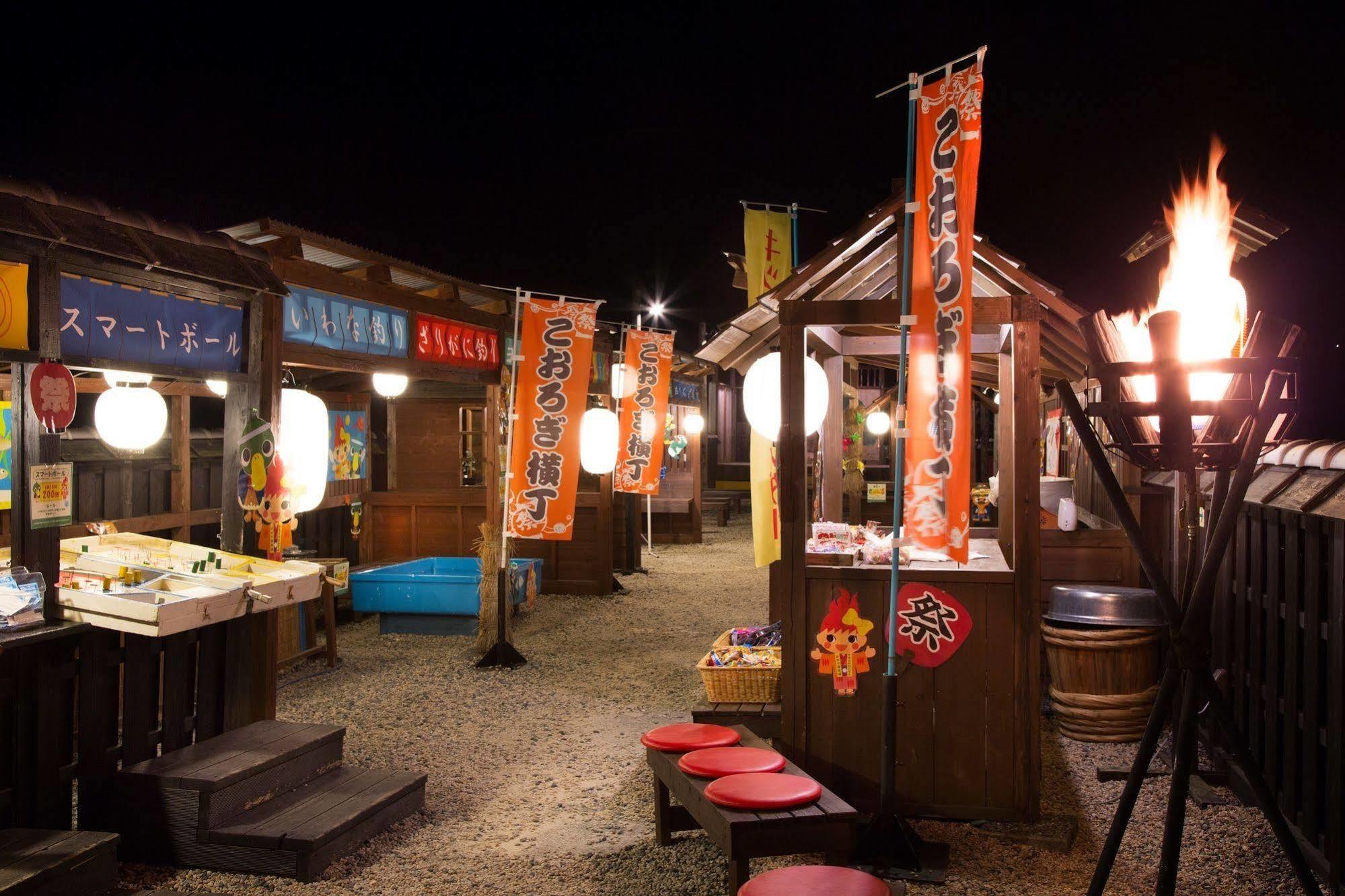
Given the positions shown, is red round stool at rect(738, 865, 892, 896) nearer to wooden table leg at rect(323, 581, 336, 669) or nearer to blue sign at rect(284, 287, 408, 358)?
blue sign at rect(284, 287, 408, 358)

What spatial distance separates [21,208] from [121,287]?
892mm

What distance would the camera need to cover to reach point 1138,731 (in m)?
8.16

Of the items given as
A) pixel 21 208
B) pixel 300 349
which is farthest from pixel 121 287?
pixel 300 349

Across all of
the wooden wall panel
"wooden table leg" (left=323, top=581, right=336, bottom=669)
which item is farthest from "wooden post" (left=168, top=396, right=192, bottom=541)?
the wooden wall panel

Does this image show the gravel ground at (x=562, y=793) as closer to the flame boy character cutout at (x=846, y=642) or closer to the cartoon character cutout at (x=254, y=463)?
the flame boy character cutout at (x=846, y=642)

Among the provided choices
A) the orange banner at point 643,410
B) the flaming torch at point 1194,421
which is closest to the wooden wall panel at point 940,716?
the flaming torch at point 1194,421

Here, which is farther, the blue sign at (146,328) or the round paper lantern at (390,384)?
the round paper lantern at (390,384)

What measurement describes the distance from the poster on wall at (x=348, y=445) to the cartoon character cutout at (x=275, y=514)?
6303mm

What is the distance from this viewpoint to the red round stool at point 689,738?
5992 millimetres

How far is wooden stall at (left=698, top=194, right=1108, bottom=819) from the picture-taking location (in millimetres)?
6141

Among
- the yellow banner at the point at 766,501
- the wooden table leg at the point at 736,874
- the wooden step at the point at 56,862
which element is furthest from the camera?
the yellow banner at the point at 766,501

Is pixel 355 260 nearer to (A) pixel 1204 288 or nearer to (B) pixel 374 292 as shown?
(B) pixel 374 292

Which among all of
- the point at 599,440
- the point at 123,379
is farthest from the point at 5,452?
the point at 599,440

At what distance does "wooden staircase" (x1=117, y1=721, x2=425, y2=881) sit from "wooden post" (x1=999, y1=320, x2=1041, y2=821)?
4128mm
